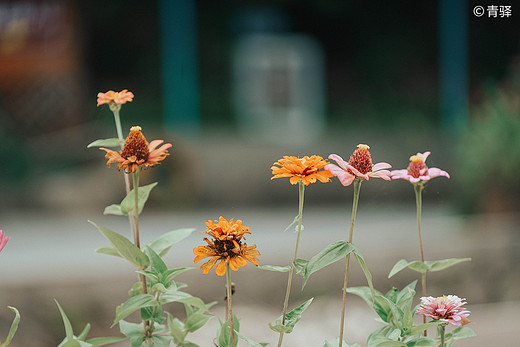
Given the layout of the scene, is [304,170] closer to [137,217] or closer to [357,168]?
[357,168]

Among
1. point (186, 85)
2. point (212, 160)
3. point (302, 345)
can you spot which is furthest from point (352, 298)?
point (186, 85)

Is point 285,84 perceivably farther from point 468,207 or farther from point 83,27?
point 468,207

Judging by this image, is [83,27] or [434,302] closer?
[434,302]

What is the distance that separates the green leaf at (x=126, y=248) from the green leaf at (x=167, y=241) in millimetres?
26

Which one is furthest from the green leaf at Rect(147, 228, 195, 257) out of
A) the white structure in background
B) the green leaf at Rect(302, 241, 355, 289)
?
the white structure in background

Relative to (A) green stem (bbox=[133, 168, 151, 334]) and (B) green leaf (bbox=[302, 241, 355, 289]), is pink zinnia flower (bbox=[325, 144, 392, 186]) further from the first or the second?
(A) green stem (bbox=[133, 168, 151, 334])

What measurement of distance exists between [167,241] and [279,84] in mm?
4030

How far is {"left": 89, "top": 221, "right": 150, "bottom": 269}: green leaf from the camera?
0.47 meters

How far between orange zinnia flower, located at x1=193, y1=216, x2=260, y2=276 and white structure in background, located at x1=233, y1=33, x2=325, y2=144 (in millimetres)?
3912

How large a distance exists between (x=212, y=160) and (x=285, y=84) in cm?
111

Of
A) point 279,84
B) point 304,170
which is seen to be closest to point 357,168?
point 304,170

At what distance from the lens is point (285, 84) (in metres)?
4.51

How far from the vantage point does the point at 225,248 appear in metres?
0.45

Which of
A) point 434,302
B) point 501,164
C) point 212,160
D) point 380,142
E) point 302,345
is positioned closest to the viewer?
point 434,302
